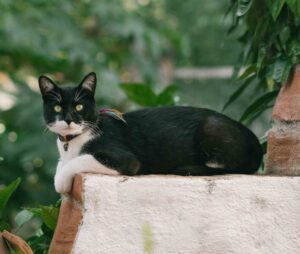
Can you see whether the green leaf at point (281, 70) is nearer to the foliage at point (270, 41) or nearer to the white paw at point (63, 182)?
the foliage at point (270, 41)

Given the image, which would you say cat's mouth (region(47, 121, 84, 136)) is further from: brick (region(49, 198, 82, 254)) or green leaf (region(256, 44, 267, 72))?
green leaf (region(256, 44, 267, 72))

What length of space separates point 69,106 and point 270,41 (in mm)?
886

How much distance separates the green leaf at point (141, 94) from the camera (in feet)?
11.9

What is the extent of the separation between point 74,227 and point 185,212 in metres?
0.41

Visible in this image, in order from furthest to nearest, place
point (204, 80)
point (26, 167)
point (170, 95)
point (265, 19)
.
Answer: point (204, 80)
point (26, 167)
point (170, 95)
point (265, 19)

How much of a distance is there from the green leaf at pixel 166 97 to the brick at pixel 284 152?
40.9 inches

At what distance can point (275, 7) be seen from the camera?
9.16ft

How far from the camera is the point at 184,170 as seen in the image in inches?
113

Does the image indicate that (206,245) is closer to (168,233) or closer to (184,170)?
(168,233)

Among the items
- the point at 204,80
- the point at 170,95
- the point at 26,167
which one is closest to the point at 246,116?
the point at 170,95

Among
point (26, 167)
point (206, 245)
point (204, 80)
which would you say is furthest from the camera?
point (204, 80)

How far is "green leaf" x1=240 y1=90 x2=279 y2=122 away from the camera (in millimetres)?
3189

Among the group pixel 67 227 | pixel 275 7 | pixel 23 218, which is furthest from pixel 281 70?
pixel 23 218

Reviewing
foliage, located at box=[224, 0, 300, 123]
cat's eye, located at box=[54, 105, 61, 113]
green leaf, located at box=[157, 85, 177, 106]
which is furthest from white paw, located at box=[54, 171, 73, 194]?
green leaf, located at box=[157, 85, 177, 106]
